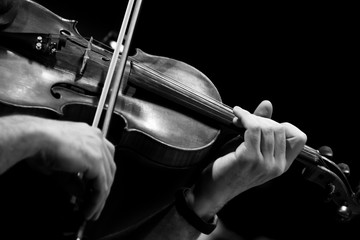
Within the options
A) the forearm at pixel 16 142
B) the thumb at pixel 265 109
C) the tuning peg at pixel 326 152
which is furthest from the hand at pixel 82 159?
the tuning peg at pixel 326 152

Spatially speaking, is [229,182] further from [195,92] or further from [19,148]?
[19,148]

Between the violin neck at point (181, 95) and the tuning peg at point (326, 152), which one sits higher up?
the violin neck at point (181, 95)

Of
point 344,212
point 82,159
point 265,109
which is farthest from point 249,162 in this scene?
point 82,159

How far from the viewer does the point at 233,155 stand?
120 cm

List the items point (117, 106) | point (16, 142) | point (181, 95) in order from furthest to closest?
point (181, 95) < point (117, 106) < point (16, 142)

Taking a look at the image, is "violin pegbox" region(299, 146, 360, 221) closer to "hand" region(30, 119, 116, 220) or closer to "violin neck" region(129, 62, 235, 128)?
"violin neck" region(129, 62, 235, 128)

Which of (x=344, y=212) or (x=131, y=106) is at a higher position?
(x=131, y=106)

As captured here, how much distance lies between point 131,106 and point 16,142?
42 centimetres

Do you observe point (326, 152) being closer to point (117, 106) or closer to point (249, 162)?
point (249, 162)

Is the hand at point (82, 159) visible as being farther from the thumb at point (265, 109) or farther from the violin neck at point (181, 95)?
the thumb at point (265, 109)

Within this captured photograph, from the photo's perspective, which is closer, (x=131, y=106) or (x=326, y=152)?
(x=131, y=106)

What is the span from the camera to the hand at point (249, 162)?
→ 115 cm

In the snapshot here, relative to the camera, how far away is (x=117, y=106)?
109cm

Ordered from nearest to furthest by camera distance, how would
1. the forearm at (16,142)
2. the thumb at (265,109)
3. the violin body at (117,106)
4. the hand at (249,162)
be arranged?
the forearm at (16,142), the violin body at (117,106), the hand at (249,162), the thumb at (265,109)
